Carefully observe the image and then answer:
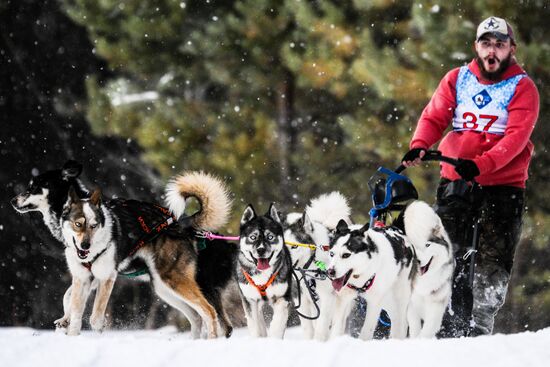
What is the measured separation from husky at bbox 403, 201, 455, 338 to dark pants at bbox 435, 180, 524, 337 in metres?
0.11

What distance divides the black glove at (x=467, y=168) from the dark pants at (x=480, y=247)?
190 mm

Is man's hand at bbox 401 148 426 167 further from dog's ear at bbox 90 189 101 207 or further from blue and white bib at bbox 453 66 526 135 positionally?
dog's ear at bbox 90 189 101 207

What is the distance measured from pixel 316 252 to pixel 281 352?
144cm

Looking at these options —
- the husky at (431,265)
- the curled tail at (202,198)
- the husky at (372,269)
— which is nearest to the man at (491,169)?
the husky at (431,265)

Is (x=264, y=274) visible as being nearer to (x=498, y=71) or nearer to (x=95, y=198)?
(x=95, y=198)

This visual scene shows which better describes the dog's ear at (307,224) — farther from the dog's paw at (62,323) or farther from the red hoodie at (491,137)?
the dog's paw at (62,323)

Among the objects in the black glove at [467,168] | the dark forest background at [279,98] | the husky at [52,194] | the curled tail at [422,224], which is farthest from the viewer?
the dark forest background at [279,98]

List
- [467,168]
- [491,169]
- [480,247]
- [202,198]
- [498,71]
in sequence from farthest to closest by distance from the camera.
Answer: [202,198] < [480,247] < [498,71] < [491,169] < [467,168]

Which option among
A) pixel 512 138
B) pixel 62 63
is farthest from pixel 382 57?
pixel 62 63

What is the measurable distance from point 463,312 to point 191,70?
9.93 meters

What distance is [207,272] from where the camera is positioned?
220 inches

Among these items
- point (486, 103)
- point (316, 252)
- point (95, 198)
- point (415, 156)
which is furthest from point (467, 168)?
point (95, 198)

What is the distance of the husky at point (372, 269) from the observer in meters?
4.49

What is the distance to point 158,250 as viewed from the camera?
18.0ft
